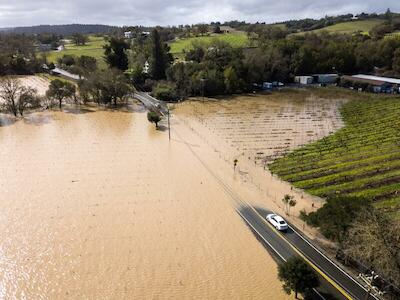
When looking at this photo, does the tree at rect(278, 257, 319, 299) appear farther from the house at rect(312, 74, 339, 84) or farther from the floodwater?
the house at rect(312, 74, 339, 84)

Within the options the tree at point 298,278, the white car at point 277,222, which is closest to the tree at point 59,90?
the white car at point 277,222

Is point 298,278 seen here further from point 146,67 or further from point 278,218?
point 146,67

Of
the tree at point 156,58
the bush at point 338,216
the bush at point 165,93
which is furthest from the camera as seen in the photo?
the tree at point 156,58

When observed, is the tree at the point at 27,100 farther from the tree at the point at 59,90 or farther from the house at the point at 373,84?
the house at the point at 373,84

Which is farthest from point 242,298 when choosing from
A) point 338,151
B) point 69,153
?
point 69,153

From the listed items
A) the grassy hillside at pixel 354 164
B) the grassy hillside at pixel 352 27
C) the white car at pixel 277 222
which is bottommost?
the white car at pixel 277 222
